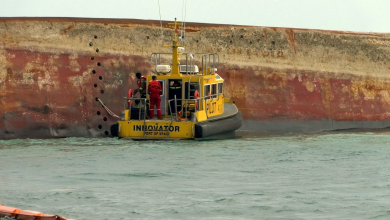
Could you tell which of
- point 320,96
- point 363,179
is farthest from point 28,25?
point 363,179

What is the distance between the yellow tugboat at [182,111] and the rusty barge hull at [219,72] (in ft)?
8.98

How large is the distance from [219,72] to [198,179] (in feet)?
37.7

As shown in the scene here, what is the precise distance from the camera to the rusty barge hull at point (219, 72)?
25.3m

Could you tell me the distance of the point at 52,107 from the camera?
2534 centimetres

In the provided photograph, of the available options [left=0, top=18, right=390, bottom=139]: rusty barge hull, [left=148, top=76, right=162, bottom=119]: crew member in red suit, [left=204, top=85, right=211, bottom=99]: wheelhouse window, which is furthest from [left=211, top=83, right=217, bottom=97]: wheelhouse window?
[left=0, top=18, right=390, bottom=139]: rusty barge hull

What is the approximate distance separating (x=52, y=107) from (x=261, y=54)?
7.79 m

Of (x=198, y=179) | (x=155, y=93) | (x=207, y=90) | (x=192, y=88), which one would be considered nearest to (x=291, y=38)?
(x=207, y=90)

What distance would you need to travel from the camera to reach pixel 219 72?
91.0ft

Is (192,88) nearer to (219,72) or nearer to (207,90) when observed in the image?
(207,90)

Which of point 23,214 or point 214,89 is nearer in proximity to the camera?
point 23,214

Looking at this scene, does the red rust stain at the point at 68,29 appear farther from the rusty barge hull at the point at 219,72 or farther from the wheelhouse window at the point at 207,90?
the wheelhouse window at the point at 207,90

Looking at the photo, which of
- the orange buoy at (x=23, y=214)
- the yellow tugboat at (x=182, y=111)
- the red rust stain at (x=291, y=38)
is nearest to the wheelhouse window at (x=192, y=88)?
the yellow tugboat at (x=182, y=111)

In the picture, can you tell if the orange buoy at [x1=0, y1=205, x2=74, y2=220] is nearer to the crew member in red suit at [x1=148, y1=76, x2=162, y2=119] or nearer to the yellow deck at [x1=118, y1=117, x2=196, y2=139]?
the yellow deck at [x1=118, y1=117, x2=196, y2=139]

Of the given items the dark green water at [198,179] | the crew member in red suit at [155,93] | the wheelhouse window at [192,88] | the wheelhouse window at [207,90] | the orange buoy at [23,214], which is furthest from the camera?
the wheelhouse window at [207,90]
